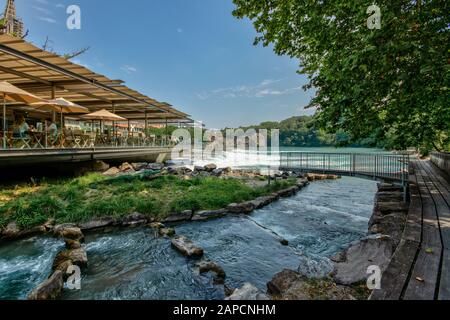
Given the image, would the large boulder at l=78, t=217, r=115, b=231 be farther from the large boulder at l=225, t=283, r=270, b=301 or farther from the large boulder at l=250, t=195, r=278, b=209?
the large boulder at l=225, t=283, r=270, b=301

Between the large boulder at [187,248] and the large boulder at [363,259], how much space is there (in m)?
3.16

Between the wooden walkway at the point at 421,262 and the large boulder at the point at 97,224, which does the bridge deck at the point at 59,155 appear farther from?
the wooden walkway at the point at 421,262

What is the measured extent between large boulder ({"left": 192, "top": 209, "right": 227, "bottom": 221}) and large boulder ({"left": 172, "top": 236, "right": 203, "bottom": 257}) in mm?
2329

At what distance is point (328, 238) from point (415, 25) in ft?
18.7

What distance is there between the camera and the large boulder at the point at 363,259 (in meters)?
3.57

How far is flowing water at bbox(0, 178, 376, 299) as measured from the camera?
14.6 feet

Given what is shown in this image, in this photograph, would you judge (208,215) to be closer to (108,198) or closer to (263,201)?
(263,201)

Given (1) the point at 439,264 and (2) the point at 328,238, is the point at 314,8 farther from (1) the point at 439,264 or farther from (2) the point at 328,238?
(2) the point at 328,238

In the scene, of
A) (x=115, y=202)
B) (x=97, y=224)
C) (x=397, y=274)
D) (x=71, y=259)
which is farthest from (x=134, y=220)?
(x=397, y=274)

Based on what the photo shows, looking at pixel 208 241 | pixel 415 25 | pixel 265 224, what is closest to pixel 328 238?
pixel 265 224

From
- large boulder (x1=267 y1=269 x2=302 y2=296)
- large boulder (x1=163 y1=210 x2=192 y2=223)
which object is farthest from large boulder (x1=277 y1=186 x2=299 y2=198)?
large boulder (x1=267 y1=269 x2=302 y2=296)

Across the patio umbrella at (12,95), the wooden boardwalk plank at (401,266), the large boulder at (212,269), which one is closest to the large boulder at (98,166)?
the patio umbrella at (12,95)

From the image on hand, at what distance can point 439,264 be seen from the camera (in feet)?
9.45
